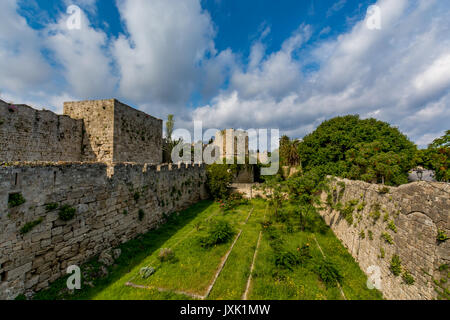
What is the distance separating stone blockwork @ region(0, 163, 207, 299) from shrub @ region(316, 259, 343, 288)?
7.98 m

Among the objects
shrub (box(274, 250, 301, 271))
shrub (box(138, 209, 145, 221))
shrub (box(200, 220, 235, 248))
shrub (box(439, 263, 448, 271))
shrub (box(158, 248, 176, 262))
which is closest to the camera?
shrub (box(439, 263, 448, 271))

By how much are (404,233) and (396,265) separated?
0.90 meters

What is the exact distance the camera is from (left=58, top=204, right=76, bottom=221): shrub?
5375 mm

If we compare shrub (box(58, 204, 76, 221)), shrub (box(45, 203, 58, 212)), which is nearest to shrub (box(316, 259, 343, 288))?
shrub (box(58, 204, 76, 221))

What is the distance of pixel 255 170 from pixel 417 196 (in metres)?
25.8

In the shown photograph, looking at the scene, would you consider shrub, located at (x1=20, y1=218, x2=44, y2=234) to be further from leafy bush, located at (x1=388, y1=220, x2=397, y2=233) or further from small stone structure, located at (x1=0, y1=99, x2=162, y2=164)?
leafy bush, located at (x1=388, y1=220, x2=397, y2=233)

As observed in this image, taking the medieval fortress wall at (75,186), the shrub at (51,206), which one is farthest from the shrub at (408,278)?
the shrub at (51,206)

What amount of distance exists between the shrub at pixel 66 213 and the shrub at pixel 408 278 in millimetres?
9651

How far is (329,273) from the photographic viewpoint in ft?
18.5

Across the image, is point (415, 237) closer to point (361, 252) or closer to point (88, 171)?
point (361, 252)

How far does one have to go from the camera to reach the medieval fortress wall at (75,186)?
14.7 feet

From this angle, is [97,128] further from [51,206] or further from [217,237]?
[217,237]
